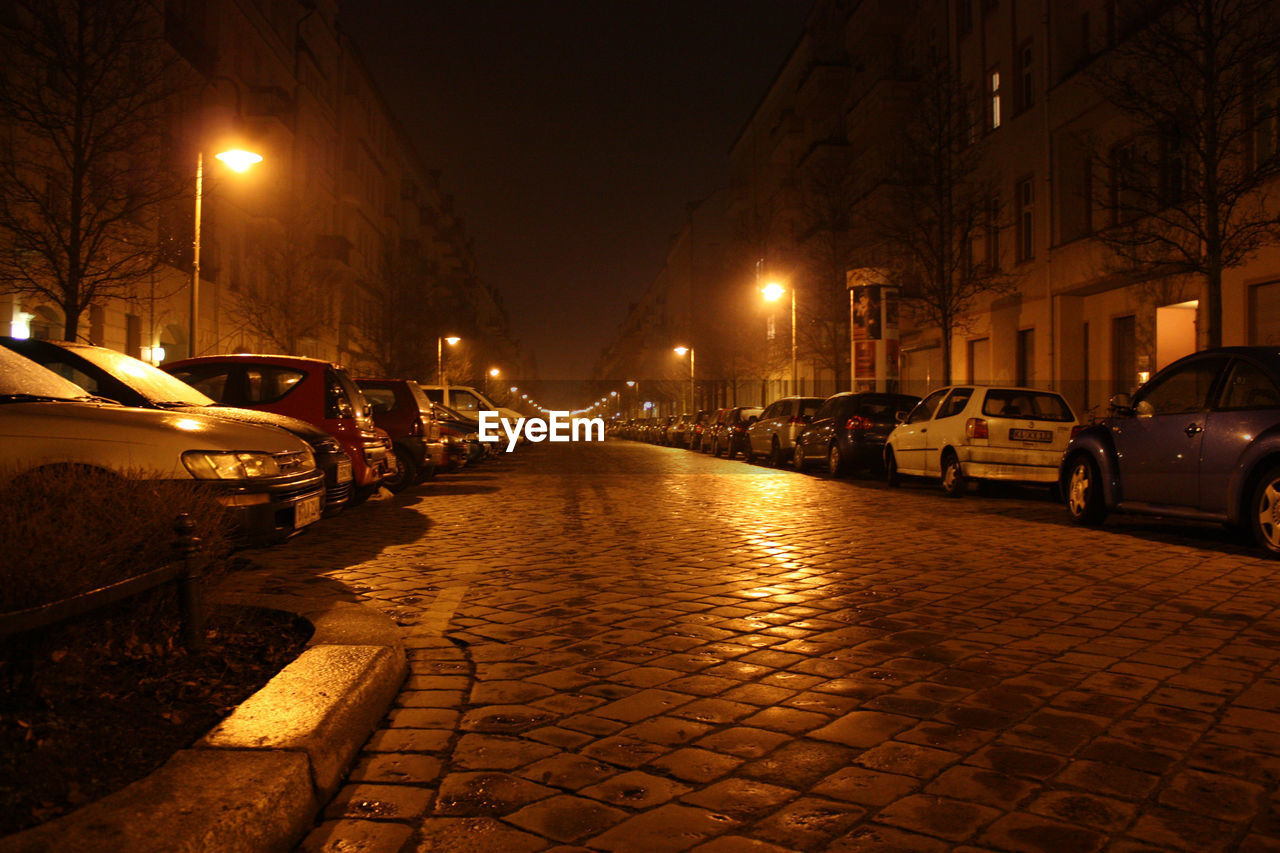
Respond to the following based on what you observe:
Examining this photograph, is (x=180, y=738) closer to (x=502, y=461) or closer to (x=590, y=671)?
(x=590, y=671)

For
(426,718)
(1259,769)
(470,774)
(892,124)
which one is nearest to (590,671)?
(426,718)

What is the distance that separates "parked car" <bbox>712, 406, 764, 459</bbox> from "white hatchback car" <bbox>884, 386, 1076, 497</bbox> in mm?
13899

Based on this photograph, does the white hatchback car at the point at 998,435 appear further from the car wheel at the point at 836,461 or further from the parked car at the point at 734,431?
the parked car at the point at 734,431

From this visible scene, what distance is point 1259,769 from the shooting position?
3.63m

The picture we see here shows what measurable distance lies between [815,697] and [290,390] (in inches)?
324

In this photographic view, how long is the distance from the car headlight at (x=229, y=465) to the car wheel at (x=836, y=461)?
14.4 m

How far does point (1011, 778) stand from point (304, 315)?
106 feet

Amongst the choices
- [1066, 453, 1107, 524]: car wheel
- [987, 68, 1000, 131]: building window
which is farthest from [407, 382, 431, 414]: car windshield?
[987, 68, 1000, 131]: building window

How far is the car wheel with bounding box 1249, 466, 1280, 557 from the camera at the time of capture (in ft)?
27.5

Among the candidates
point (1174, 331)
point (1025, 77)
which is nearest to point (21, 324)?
point (1174, 331)

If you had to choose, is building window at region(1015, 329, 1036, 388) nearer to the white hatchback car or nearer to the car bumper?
the white hatchback car

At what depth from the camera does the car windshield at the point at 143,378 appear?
8047mm

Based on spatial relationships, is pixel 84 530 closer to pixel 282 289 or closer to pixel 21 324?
pixel 21 324

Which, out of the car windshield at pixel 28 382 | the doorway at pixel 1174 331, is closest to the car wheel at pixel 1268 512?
the car windshield at pixel 28 382
